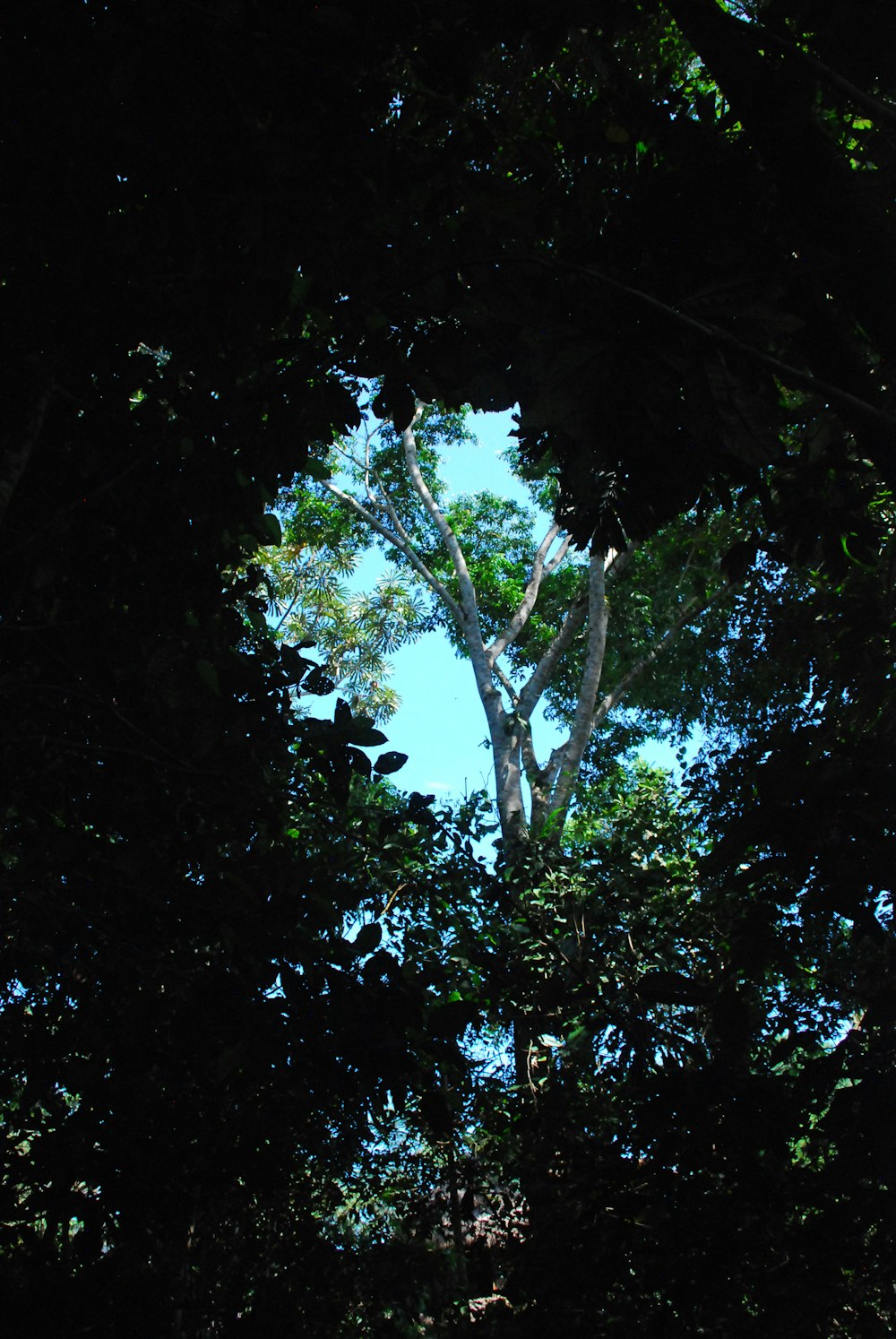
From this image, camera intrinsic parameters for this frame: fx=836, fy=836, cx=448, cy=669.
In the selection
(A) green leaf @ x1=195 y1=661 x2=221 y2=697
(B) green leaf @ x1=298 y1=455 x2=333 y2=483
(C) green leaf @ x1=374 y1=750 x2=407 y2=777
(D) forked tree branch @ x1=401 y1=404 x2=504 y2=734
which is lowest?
(C) green leaf @ x1=374 y1=750 x2=407 y2=777

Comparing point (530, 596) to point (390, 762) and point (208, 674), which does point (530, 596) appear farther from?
point (208, 674)

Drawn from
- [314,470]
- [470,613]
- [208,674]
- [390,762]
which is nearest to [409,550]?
[470,613]

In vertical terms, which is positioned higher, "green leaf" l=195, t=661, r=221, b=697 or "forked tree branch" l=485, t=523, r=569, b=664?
"forked tree branch" l=485, t=523, r=569, b=664

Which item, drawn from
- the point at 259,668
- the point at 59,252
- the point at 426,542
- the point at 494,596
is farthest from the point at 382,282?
the point at 426,542

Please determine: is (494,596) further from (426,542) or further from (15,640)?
(15,640)

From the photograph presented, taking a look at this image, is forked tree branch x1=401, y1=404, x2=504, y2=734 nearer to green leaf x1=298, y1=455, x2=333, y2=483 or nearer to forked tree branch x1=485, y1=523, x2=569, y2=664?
forked tree branch x1=485, y1=523, x2=569, y2=664

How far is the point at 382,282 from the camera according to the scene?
2.29 meters

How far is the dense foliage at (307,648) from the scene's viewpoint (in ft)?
5.93

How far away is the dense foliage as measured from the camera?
1.81 metres

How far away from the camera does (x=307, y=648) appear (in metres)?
2.48

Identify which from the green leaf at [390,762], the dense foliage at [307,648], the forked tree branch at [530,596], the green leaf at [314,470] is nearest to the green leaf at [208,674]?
the dense foliage at [307,648]

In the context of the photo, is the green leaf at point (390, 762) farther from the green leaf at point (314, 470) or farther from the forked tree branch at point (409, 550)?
the forked tree branch at point (409, 550)

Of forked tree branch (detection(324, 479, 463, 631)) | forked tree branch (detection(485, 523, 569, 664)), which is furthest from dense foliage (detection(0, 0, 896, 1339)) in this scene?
forked tree branch (detection(324, 479, 463, 631))

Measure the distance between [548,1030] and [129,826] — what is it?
2.19 m
